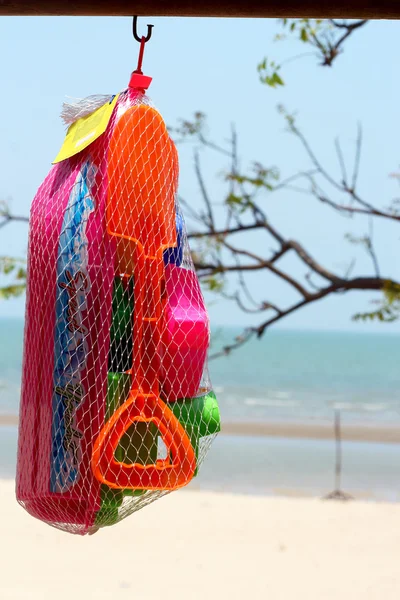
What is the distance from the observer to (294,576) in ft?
19.4

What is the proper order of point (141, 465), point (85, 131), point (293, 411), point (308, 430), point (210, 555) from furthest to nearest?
1. point (293, 411)
2. point (308, 430)
3. point (210, 555)
4. point (85, 131)
5. point (141, 465)

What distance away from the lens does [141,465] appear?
1723 millimetres

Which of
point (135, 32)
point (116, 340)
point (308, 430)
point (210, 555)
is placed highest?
point (135, 32)

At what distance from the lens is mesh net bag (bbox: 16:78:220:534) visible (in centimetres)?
173

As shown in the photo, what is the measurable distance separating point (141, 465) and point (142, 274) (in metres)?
0.37

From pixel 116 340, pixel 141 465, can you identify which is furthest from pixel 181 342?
pixel 141 465

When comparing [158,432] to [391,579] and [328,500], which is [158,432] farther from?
[328,500]

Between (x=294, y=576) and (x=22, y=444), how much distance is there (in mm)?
4387

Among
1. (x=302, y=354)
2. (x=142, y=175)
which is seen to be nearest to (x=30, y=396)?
(x=142, y=175)

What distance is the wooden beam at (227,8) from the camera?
1804mm

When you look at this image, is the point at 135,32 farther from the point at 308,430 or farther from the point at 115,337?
the point at 308,430

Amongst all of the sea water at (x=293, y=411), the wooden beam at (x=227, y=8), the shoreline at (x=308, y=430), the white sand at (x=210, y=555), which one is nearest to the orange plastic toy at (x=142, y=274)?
the wooden beam at (x=227, y=8)

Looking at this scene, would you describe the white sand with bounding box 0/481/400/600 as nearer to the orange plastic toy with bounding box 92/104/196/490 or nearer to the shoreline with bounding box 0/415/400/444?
the orange plastic toy with bounding box 92/104/196/490

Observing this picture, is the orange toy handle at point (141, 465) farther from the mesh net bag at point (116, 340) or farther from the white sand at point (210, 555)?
the white sand at point (210, 555)
